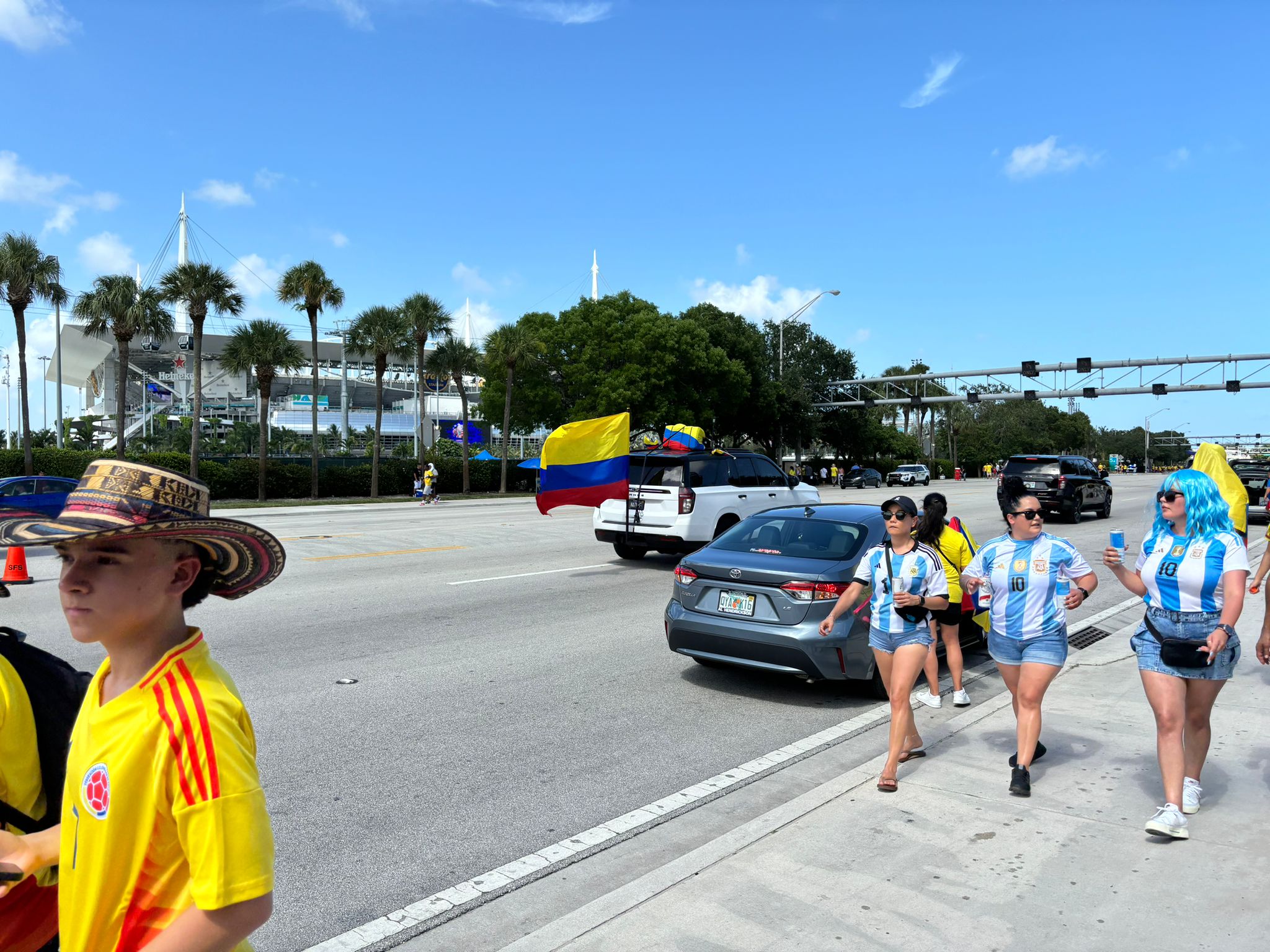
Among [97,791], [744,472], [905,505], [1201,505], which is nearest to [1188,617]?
[1201,505]

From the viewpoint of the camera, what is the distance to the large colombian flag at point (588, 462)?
14.4 metres

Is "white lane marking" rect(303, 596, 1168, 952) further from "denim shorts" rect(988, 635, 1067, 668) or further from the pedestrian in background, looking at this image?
"denim shorts" rect(988, 635, 1067, 668)

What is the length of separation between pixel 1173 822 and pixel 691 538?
10015mm

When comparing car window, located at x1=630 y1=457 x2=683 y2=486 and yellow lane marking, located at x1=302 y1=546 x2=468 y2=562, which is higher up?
car window, located at x1=630 y1=457 x2=683 y2=486

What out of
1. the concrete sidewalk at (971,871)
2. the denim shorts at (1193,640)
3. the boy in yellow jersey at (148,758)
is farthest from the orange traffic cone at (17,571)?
the denim shorts at (1193,640)

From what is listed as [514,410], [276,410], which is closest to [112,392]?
[276,410]

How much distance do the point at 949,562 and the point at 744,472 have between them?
26.9ft

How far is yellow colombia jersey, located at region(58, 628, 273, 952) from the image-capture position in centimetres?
165

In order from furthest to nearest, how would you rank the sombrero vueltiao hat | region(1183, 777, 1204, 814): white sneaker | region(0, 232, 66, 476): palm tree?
1. region(0, 232, 66, 476): palm tree
2. region(1183, 777, 1204, 814): white sneaker
3. the sombrero vueltiao hat

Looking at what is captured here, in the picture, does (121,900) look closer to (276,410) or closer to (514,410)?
(514,410)

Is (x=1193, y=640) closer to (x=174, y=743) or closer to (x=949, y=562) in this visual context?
(x=949, y=562)

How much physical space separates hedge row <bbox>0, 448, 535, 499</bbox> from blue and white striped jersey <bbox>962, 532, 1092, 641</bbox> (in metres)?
33.0

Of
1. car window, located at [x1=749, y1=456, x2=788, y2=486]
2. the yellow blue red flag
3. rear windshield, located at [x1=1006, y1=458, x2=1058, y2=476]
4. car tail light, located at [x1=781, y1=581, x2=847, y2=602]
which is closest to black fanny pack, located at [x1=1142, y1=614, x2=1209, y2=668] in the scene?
car tail light, located at [x1=781, y1=581, x2=847, y2=602]

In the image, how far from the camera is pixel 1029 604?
5.44m
